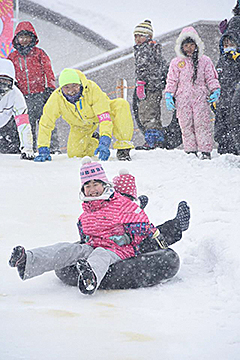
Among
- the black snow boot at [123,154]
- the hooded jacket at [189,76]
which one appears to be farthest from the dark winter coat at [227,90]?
the black snow boot at [123,154]

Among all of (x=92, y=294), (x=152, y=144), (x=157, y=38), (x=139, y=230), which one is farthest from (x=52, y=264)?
(x=157, y=38)

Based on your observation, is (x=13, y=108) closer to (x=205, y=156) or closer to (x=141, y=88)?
(x=141, y=88)

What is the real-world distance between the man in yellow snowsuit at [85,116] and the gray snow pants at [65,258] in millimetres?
3032

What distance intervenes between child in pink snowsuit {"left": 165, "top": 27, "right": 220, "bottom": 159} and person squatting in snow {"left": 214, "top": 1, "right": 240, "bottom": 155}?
0.34ft

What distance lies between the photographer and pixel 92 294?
8.75 ft

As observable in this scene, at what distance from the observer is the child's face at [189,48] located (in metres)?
5.98

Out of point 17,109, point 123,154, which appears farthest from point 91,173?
point 17,109

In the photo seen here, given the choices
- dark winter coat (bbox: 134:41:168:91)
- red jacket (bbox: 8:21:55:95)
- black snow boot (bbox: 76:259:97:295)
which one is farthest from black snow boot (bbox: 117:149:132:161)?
black snow boot (bbox: 76:259:97:295)

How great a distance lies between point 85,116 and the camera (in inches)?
240

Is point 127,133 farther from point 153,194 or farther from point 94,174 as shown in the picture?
point 94,174

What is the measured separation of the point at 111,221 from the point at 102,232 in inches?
3.6

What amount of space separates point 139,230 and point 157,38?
268 inches

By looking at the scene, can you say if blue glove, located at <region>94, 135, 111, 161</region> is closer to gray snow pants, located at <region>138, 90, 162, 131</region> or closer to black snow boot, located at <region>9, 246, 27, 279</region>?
gray snow pants, located at <region>138, 90, 162, 131</region>

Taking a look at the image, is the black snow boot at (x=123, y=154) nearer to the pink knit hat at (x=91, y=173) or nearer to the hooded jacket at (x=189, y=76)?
the hooded jacket at (x=189, y=76)
